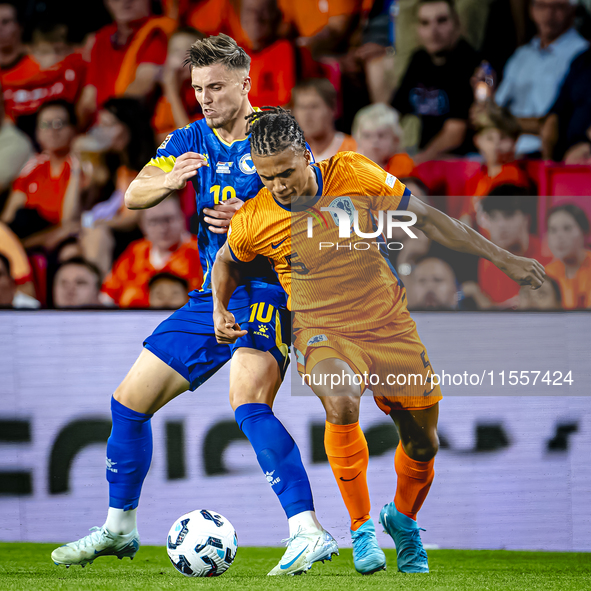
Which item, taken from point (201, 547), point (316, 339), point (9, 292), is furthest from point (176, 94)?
point (201, 547)

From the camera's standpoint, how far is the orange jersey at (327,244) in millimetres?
3385

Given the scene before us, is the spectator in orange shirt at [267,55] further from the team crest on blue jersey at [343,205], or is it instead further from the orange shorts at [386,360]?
the orange shorts at [386,360]

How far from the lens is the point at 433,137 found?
523 cm

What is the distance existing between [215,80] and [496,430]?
2.29 metres

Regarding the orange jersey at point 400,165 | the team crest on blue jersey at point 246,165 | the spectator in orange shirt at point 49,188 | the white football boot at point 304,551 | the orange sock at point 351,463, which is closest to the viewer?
the white football boot at point 304,551

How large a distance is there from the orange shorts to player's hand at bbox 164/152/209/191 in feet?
2.75

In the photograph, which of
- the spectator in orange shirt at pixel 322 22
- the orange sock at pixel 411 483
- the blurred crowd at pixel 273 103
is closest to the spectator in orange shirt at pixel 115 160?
the blurred crowd at pixel 273 103

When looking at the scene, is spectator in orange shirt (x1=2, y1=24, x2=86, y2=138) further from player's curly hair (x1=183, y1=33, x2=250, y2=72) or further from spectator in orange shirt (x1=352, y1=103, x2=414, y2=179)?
player's curly hair (x1=183, y1=33, x2=250, y2=72)

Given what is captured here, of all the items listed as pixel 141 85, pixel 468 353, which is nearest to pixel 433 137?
pixel 468 353

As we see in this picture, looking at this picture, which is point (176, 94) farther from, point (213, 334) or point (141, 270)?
point (213, 334)

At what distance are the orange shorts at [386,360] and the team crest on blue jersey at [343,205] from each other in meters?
0.51

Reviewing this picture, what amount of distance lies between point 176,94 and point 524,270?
306cm

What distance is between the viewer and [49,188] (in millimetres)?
5324

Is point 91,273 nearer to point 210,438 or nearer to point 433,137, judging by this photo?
point 210,438
